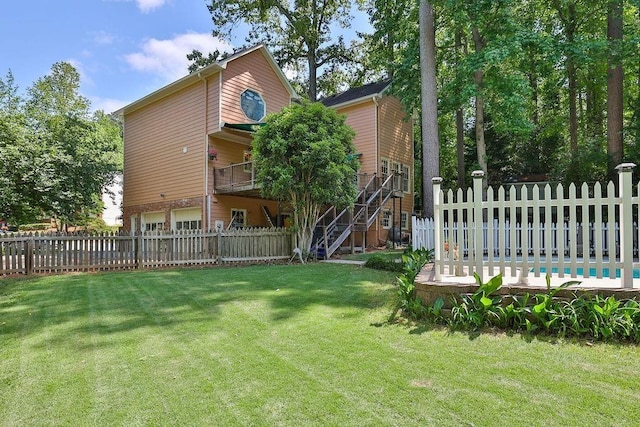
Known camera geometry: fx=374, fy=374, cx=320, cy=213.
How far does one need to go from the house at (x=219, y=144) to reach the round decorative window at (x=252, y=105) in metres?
0.04

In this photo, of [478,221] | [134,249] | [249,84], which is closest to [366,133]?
[249,84]

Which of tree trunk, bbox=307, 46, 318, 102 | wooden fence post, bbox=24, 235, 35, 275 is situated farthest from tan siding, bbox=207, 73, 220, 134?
tree trunk, bbox=307, 46, 318, 102

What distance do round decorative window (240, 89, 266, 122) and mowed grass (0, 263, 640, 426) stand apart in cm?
1269

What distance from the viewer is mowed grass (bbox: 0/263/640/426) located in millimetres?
2422

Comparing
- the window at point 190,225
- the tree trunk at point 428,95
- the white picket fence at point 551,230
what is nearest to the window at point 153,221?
the window at point 190,225

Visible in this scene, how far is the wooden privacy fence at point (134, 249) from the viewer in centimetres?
940

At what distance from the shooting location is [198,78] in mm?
15898

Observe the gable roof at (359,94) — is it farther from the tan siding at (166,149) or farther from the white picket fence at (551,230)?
the white picket fence at (551,230)

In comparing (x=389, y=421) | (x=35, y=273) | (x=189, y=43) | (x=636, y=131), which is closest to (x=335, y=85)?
(x=189, y=43)

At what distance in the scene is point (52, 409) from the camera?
8.44 feet

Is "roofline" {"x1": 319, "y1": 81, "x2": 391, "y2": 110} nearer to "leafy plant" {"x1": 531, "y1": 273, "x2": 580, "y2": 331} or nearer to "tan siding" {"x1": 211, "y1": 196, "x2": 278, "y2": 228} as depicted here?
"tan siding" {"x1": 211, "y1": 196, "x2": 278, "y2": 228}

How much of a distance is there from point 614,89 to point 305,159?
1164 cm

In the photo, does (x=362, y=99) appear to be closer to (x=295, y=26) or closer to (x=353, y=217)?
(x=353, y=217)

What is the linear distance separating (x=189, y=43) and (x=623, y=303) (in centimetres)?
2906
